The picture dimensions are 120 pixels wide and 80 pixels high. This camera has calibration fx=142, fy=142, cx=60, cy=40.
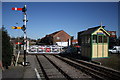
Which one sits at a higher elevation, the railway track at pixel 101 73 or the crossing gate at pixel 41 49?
the crossing gate at pixel 41 49

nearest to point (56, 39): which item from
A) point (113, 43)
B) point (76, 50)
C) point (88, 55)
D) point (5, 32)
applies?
point (113, 43)

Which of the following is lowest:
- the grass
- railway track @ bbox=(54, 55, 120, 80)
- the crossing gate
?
railway track @ bbox=(54, 55, 120, 80)

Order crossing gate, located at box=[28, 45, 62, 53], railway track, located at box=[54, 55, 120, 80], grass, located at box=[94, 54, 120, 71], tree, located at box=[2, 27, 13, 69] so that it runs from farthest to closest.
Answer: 1. crossing gate, located at box=[28, 45, 62, 53]
2. grass, located at box=[94, 54, 120, 71]
3. tree, located at box=[2, 27, 13, 69]
4. railway track, located at box=[54, 55, 120, 80]

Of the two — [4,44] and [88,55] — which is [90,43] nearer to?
[88,55]

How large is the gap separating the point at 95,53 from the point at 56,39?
162ft

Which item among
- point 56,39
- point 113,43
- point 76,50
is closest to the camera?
point 76,50

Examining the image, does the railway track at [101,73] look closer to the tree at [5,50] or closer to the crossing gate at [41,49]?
the tree at [5,50]

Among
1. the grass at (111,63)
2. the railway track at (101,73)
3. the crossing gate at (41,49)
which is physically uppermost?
the crossing gate at (41,49)

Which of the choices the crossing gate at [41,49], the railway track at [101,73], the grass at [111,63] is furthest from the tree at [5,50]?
the crossing gate at [41,49]

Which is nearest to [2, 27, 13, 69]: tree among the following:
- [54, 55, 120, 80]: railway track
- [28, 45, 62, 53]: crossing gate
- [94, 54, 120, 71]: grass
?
[54, 55, 120, 80]: railway track

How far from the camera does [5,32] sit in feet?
32.6

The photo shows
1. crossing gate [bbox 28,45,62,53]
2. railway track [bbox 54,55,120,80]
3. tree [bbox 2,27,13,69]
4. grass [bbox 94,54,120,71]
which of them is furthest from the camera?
crossing gate [bbox 28,45,62,53]

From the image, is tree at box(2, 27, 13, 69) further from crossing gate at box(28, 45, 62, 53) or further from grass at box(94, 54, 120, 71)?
crossing gate at box(28, 45, 62, 53)

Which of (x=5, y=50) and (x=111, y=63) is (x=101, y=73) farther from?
(x=5, y=50)
